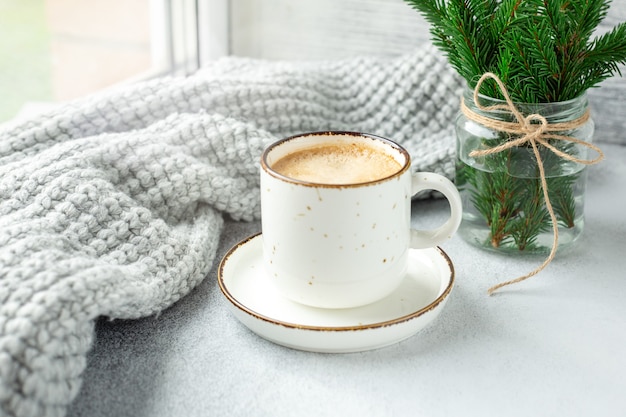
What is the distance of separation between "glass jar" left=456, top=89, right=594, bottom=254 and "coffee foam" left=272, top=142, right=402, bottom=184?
0.46 ft

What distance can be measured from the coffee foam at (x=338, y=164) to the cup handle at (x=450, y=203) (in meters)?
0.03

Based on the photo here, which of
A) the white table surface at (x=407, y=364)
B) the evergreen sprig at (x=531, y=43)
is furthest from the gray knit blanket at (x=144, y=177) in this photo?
the evergreen sprig at (x=531, y=43)

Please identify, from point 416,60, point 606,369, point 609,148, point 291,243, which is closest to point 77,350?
point 291,243

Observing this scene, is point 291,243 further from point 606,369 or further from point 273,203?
point 606,369

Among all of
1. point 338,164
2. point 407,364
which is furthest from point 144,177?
point 407,364

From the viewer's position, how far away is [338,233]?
547mm

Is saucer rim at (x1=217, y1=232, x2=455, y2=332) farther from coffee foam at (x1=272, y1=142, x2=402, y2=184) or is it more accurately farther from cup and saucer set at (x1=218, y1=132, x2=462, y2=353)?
coffee foam at (x1=272, y1=142, x2=402, y2=184)

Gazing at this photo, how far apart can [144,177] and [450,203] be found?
0.28 m

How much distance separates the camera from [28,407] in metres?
0.44

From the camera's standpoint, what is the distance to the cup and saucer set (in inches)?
21.5

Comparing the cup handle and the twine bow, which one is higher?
the twine bow

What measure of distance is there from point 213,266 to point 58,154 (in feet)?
0.57

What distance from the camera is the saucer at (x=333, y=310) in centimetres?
55

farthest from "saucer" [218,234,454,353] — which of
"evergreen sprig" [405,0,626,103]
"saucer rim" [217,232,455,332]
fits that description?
"evergreen sprig" [405,0,626,103]
